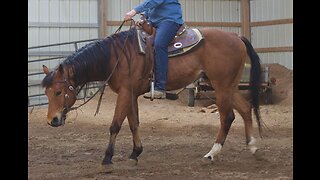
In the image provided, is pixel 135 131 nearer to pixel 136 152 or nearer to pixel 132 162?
pixel 136 152

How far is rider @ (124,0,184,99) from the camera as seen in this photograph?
22.5ft

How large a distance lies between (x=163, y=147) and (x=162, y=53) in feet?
6.54

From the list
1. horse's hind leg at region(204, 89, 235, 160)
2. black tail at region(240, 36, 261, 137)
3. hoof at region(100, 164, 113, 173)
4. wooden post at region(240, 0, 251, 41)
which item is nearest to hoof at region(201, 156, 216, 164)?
horse's hind leg at region(204, 89, 235, 160)

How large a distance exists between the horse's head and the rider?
107cm

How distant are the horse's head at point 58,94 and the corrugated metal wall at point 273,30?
11.5 metres

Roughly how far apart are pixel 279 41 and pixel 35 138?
1012cm

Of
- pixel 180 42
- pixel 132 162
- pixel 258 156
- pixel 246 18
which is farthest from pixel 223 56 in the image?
pixel 246 18

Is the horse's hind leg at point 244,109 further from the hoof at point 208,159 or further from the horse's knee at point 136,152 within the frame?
the horse's knee at point 136,152

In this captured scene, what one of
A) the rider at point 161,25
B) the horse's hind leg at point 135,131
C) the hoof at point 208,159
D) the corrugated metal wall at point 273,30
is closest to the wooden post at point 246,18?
the corrugated metal wall at point 273,30

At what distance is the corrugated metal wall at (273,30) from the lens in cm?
1711

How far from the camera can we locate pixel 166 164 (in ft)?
22.5
